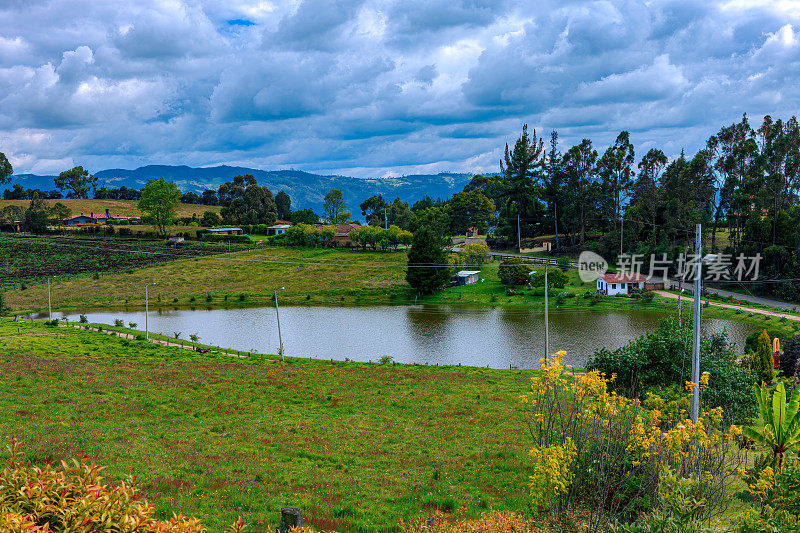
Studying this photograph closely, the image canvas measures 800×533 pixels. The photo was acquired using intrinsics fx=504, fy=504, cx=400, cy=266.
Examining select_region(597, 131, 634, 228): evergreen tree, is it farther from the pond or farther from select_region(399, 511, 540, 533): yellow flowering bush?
select_region(399, 511, 540, 533): yellow flowering bush

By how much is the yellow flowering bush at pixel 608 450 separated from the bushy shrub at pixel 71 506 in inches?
216

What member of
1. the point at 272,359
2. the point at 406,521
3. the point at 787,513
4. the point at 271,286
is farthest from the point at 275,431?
the point at 271,286

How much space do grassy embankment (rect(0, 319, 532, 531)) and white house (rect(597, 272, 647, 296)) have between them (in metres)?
34.1

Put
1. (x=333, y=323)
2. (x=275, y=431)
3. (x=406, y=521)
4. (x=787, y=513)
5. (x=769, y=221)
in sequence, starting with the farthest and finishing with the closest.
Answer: (x=769, y=221)
(x=333, y=323)
(x=275, y=431)
(x=406, y=521)
(x=787, y=513)

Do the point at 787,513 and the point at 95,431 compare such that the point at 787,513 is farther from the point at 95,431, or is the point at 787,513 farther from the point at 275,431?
the point at 95,431

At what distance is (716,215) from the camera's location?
69250 mm

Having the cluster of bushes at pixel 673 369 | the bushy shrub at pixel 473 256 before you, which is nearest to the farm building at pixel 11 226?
the bushy shrub at pixel 473 256

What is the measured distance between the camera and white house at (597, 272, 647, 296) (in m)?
58.1

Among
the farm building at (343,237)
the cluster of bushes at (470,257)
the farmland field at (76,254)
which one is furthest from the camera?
the farm building at (343,237)

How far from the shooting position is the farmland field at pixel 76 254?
3051 inches

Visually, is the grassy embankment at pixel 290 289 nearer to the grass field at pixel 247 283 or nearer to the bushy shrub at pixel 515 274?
the grass field at pixel 247 283

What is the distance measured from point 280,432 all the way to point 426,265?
46973mm

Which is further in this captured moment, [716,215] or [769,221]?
[716,215]

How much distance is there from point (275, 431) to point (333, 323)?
33.6 meters
